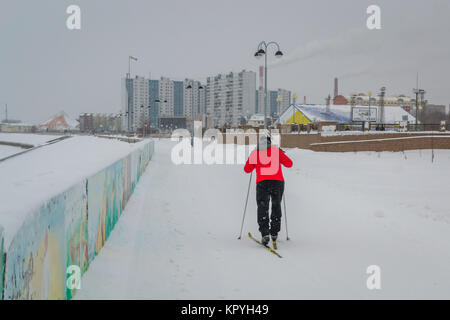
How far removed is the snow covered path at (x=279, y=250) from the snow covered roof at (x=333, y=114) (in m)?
41.5

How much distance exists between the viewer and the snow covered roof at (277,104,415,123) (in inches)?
2119

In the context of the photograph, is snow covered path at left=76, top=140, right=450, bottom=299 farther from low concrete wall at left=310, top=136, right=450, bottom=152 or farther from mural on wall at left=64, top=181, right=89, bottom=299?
low concrete wall at left=310, top=136, right=450, bottom=152

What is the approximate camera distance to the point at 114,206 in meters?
7.30

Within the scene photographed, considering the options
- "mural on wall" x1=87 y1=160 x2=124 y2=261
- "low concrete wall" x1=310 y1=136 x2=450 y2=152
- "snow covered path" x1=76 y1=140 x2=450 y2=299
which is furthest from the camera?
"low concrete wall" x1=310 y1=136 x2=450 y2=152

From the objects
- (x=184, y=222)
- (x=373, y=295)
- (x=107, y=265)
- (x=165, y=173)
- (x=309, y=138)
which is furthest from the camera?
(x=309, y=138)

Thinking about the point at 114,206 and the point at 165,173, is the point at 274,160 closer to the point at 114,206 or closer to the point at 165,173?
the point at 114,206

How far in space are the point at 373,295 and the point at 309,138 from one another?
29109 millimetres

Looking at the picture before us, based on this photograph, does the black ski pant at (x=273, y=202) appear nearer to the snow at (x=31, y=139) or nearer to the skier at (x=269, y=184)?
the skier at (x=269, y=184)

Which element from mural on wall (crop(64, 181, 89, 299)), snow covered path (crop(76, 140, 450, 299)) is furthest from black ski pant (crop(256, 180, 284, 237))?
mural on wall (crop(64, 181, 89, 299))

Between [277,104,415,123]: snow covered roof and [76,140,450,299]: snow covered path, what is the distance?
4153 centimetres

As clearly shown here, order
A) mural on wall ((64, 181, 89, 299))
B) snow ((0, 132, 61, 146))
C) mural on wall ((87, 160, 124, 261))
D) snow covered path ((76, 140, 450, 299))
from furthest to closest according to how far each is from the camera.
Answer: snow ((0, 132, 61, 146)) < mural on wall ((87, 160, 124, 261)) < snow covered path ((76, 140, 450, 299)) < mural on wall ((64, 181, 89, 299))

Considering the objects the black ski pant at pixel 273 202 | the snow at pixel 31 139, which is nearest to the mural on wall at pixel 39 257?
the black ski pant at pixel 273 202

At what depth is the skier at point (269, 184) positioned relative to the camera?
20.4ft
